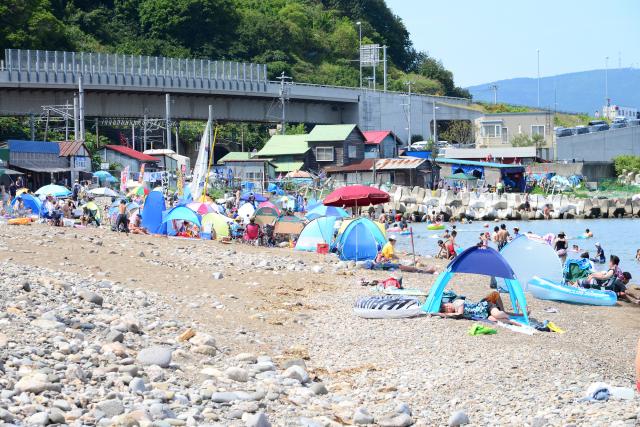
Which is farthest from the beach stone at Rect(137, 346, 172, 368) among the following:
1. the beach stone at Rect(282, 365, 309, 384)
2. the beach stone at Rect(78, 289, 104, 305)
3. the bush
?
the bush

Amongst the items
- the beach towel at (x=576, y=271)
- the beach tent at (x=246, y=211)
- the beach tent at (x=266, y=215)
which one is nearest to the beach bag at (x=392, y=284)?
the beach towel at (x=576, y=271)

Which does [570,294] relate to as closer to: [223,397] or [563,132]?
[223,397]

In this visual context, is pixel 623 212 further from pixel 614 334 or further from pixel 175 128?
pixel 614 334

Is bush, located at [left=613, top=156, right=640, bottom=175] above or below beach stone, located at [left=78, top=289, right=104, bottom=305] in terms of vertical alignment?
above

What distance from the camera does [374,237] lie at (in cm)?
2702

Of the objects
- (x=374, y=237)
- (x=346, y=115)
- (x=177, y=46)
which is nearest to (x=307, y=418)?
(x=374, y=237)

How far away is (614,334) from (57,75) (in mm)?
57095

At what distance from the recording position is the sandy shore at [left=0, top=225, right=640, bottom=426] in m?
11.5

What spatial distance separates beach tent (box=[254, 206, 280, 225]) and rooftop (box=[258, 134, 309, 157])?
36.3 metres

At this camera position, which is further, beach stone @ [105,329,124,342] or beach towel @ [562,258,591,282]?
beach towel @ [562,258,591,282]

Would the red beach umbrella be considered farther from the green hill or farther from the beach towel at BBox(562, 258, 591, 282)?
the green hill

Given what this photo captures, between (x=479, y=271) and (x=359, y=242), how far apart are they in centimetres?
905

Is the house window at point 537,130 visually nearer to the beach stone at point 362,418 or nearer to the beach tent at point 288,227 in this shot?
the beach tent at point 288,227

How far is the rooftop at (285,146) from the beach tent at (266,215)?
36.3 m
